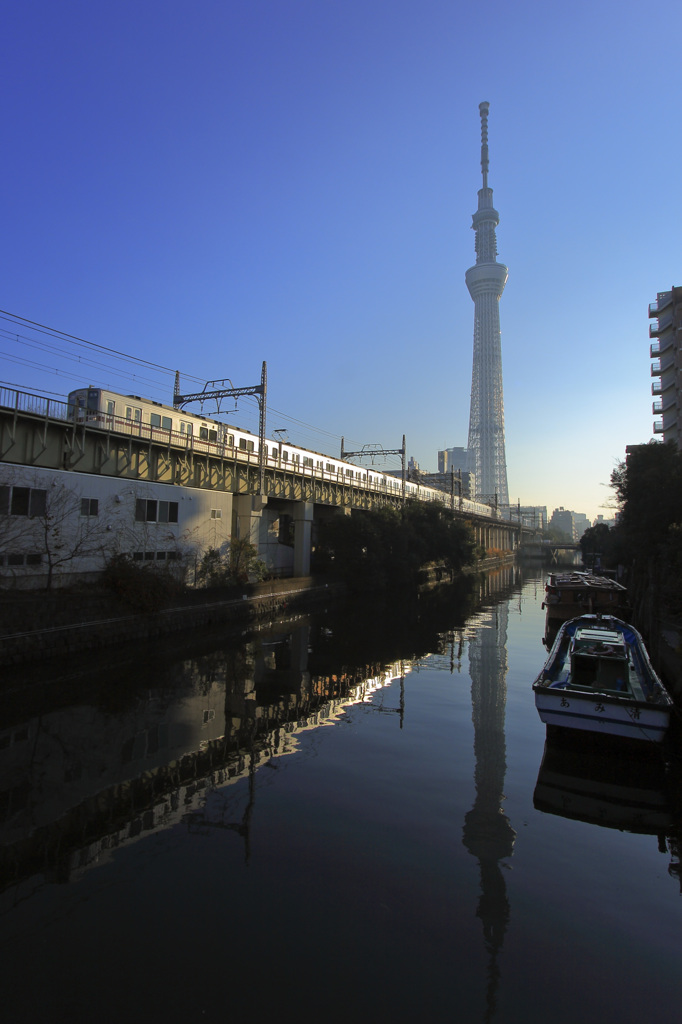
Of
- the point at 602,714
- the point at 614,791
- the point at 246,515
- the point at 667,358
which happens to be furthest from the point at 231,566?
the point at 667,358

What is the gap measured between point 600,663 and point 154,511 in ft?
67.2

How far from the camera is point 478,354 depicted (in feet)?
582

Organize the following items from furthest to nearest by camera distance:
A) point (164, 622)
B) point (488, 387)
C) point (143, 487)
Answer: point (488, 387)
point (143, 487)
point (164, 622)

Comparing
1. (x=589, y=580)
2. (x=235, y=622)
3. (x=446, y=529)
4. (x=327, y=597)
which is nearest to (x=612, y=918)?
Answer: (x=235, y=622)

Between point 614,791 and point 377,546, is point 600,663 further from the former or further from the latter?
point 377,546

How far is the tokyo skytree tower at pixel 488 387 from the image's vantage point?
174m

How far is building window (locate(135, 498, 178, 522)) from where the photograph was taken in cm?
2528

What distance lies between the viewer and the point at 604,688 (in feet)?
39.8

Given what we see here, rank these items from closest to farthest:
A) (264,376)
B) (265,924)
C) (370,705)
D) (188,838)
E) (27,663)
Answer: (265,924)
(188,838)
(370,705)
(27,663)
(264,376)

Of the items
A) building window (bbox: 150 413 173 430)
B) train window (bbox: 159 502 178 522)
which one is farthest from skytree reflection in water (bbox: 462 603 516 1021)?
building window (bbox: 150 413 173 430)

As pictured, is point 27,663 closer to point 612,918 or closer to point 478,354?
point 612,918

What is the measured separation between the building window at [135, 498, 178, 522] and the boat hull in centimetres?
1997

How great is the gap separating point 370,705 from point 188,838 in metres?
7.86

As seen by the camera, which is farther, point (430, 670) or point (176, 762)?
point (430, 670)
